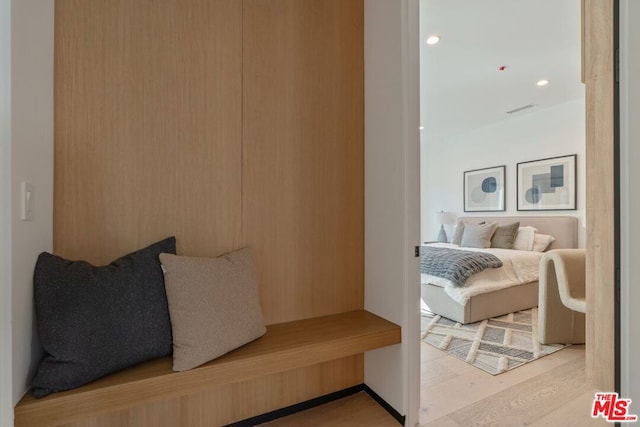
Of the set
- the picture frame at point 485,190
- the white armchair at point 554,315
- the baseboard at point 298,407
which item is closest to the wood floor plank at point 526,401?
the white armchair at point 554,315

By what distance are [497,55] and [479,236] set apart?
92.9 inches

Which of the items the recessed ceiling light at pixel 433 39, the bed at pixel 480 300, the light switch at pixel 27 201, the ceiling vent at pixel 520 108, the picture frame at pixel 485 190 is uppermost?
the recessed ceiling light at pixel 433 39

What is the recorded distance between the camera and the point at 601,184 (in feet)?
2.62

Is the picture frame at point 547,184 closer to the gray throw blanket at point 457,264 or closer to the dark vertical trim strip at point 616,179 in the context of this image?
the gray throw blanket at point 457,264

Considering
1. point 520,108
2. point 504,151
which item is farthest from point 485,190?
point 520,108

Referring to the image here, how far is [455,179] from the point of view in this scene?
18.7 ft

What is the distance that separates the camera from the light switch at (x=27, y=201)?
3.21 feet

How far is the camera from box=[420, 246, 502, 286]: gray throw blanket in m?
2.88

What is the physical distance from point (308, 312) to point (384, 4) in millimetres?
1859

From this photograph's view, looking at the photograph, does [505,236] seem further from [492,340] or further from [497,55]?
[497,55]

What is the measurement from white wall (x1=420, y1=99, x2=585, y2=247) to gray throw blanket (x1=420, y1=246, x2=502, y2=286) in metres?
1.87

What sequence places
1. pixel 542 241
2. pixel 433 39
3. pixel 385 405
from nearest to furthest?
pixel 385 405
pixel 433 39
pixel 542 241

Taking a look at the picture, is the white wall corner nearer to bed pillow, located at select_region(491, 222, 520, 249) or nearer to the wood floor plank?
the wood floor plank

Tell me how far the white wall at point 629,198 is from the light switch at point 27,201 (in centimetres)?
179
